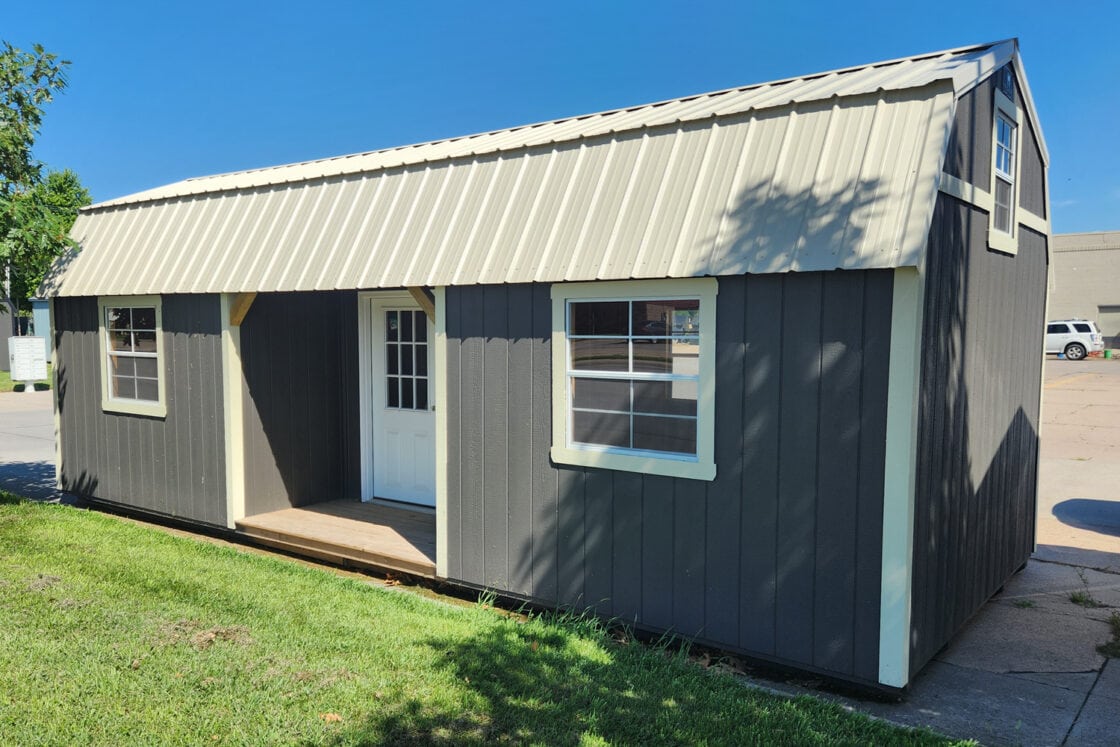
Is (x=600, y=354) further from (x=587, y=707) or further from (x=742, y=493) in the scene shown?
(x=587, y=707)

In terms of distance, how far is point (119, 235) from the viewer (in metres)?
8.13

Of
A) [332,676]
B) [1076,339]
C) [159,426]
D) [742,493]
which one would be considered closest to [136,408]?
[159,426]

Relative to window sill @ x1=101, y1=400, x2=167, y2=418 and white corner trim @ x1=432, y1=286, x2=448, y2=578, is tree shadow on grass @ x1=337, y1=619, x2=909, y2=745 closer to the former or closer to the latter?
white corner trim @ x1=432, y1=286, x2=448, y2=578

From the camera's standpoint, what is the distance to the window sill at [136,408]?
7762 millimetres

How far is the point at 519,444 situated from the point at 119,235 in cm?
531

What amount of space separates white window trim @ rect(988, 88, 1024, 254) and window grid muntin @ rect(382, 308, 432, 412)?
4.68 meters

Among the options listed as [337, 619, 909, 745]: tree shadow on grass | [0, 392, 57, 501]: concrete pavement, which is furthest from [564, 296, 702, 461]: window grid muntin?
[0, 392, 57, 501]: concrete pavement

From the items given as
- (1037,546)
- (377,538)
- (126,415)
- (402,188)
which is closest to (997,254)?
(1037,546)

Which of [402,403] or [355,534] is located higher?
[402,403]

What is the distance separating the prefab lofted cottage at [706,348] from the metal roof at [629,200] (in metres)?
0.02

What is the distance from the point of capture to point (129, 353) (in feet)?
26.5

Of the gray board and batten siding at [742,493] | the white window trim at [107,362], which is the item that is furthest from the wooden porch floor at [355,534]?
the white window trim at [107,362]

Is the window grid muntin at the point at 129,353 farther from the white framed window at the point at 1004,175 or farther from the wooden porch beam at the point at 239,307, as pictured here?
the white framed window at the point at 1004,175

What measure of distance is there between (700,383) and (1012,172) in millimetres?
2834
